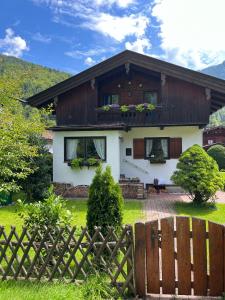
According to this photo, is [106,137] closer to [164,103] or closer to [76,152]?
[76,152]

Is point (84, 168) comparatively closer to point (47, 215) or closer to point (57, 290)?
point (47, 215)

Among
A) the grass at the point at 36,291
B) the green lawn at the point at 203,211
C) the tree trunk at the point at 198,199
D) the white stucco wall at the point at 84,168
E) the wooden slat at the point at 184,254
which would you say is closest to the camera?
the grass at the point at 36,291

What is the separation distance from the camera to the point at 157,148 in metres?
18.6

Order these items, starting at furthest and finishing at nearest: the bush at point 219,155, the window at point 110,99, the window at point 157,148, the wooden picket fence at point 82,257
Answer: the bush at point 219,155 → the window at point 110,99 → the window at point 157,148 → the wooden picket fence at point 82,257

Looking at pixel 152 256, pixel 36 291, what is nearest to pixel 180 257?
pixel 152 256

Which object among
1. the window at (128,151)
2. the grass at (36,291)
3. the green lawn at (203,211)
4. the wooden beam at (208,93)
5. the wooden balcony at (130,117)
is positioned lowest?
the green lawn at (203,211)

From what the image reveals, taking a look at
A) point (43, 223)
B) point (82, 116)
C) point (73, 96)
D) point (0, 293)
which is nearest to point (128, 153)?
point (82, 116)

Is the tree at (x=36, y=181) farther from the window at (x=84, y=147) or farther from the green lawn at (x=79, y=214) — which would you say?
the window at (x=84, y=147)

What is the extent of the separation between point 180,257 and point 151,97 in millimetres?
15151

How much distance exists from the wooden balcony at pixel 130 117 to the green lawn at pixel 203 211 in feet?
18.7

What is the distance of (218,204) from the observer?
1403 cm

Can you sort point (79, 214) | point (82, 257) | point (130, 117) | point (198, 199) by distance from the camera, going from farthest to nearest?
1. point (130, 117)
2. point (198, 199)
3. point (79, 214)
4. point (82, 257)

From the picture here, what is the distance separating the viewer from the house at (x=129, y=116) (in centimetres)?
1728

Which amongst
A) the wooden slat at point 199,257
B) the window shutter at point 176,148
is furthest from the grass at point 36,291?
the window shutter at point 176,148
